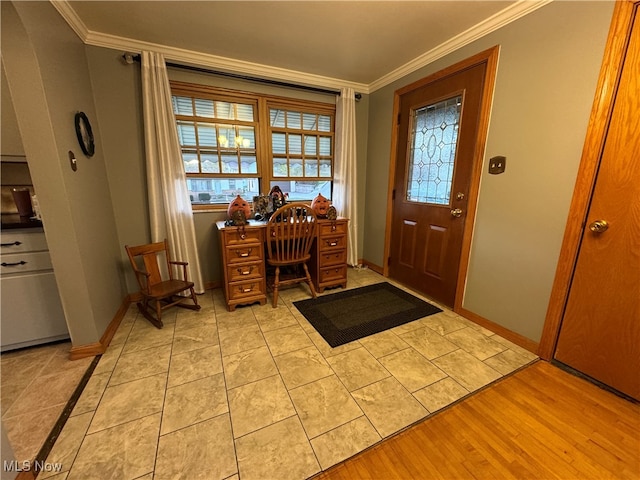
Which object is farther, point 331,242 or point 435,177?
point 331,242

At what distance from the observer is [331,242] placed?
106 inches

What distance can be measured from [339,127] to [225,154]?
4.35 ft

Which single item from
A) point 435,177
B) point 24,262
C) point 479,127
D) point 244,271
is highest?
point 479,127

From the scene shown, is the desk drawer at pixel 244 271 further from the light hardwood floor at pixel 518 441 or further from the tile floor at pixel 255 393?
the light hardwood floor at pixel 518 441

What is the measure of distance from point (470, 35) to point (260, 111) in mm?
1932

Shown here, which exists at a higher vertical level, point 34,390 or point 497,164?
point 497,164

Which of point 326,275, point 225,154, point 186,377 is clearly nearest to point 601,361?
point 326,275

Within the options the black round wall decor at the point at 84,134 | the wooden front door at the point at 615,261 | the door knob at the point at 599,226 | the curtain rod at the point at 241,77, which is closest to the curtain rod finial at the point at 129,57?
the curtain rod at the point at 241,77

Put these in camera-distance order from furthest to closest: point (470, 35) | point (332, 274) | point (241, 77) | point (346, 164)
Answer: point (346, 164)
point (332, 274)
point (241, 77)
point (470, 35)

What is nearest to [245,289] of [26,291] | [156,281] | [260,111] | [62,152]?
[156,281]

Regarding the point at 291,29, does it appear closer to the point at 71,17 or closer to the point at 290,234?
the point at 71,17

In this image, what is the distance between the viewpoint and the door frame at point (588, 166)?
132 cm

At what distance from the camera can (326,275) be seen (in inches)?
109

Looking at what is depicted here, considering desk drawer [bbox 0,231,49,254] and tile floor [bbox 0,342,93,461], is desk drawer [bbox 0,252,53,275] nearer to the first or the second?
desk drawer [bbox 0,231,49,254]
